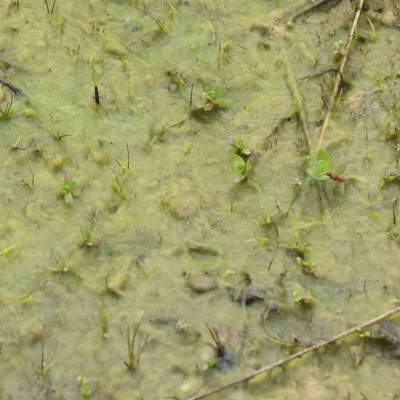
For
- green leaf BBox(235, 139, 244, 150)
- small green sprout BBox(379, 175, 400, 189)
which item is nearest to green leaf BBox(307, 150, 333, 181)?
small green sprout BBox(379, 175, 400, 189)

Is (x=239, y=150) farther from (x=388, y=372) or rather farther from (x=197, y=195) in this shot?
(x=388, y=372)

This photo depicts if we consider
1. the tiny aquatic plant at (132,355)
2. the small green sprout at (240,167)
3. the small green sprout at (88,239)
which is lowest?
the tiny aquatic plant at (132,355)

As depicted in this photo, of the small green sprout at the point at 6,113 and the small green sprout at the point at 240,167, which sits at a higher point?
the small green sprout at the point at 240,167

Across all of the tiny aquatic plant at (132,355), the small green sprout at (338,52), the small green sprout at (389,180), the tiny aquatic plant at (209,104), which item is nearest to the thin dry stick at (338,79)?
the small green sprout at (338,52)

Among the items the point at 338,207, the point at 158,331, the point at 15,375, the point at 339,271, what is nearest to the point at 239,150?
the point at 338,207

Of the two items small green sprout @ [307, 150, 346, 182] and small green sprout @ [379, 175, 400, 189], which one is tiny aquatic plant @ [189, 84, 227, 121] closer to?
small green sprout @ [307, 150, 346, 182]

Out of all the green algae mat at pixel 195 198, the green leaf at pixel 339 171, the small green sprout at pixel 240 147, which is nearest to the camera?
the green algae mat at pixel 195 198

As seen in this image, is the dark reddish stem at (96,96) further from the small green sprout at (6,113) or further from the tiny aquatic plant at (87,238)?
the tiny aquatic plant at (87,238)

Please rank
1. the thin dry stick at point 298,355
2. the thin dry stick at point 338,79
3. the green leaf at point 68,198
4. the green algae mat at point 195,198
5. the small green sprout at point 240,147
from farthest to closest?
the thin dry stick at point 338,79
the small green sprout at point 240,147
the green leaf at point 68,198
the green algae mat at point 195,198
the thin dry stick at point 298,355

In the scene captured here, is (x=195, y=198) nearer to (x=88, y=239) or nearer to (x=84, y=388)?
(x=88, y=239)
